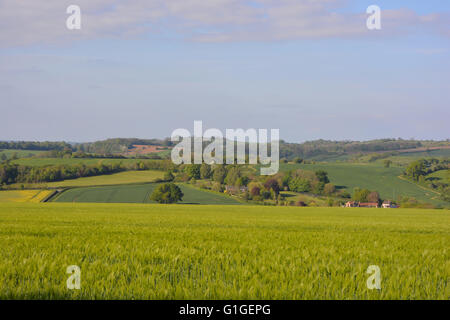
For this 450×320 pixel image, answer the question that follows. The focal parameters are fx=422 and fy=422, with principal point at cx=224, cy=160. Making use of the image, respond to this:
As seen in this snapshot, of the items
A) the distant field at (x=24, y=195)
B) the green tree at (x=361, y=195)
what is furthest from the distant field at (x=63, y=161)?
the green tree at (x=361, y=195)

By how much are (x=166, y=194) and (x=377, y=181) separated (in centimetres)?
5138

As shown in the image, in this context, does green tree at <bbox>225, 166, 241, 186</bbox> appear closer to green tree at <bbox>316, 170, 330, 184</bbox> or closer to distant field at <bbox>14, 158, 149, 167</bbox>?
green tree at <bbox>316, 170, 330, 184</bbox>

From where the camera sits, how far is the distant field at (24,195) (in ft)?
239

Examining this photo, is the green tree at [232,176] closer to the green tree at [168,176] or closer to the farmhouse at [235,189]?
the farmhouse at [235,189]

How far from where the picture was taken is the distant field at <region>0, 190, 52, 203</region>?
72.8m

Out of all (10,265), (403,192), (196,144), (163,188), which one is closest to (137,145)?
(196,144)

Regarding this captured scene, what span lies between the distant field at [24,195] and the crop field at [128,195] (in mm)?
3079

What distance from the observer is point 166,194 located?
79250 millimetres

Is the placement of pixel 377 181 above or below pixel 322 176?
below

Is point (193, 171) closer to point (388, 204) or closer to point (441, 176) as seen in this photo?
point (388, 204)

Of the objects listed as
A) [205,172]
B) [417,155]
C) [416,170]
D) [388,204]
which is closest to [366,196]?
[388,204]

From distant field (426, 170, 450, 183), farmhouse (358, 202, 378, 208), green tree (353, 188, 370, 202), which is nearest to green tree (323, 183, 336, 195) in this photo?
green tree (353, 188, 370, 202)
